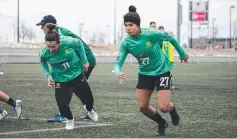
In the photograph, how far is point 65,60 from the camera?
8.57m

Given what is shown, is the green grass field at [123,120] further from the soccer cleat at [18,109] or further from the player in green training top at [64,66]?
the player in green training top at [64,66]

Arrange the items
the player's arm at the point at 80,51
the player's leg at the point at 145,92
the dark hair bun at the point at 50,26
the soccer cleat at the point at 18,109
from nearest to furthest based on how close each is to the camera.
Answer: the player's leg at the point at 145,92 < the player's arm at the point at 80,51 < the dark hair bun at the point at 50,26 < the soccer cleat at the point at 18,109

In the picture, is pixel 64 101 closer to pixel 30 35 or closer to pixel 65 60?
pixel 65 60

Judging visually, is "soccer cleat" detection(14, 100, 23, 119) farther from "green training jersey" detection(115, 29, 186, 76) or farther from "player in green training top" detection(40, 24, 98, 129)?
"green training jersey" detection(115, 29, 186, 76)

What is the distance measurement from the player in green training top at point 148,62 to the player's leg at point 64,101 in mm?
1173

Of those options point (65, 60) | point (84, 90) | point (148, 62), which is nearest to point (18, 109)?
point (84, 90)

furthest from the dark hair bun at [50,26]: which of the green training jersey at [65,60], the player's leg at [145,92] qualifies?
the player's leg at [145,92]

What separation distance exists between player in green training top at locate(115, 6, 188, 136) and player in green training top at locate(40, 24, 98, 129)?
1.02 meters

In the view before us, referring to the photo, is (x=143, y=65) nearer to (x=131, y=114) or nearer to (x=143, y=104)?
(x=143, y=104)

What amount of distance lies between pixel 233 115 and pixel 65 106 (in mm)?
3751

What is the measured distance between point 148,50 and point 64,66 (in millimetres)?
1588

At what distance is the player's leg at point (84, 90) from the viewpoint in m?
8.91

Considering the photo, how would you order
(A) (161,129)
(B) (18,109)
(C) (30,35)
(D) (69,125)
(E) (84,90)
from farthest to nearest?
(C) (30,35) < (B) (18,109) < (E) (84,90) < (D) (69,125) < (A) (161,129)

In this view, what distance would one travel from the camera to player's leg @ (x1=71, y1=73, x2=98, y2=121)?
8906 mm
